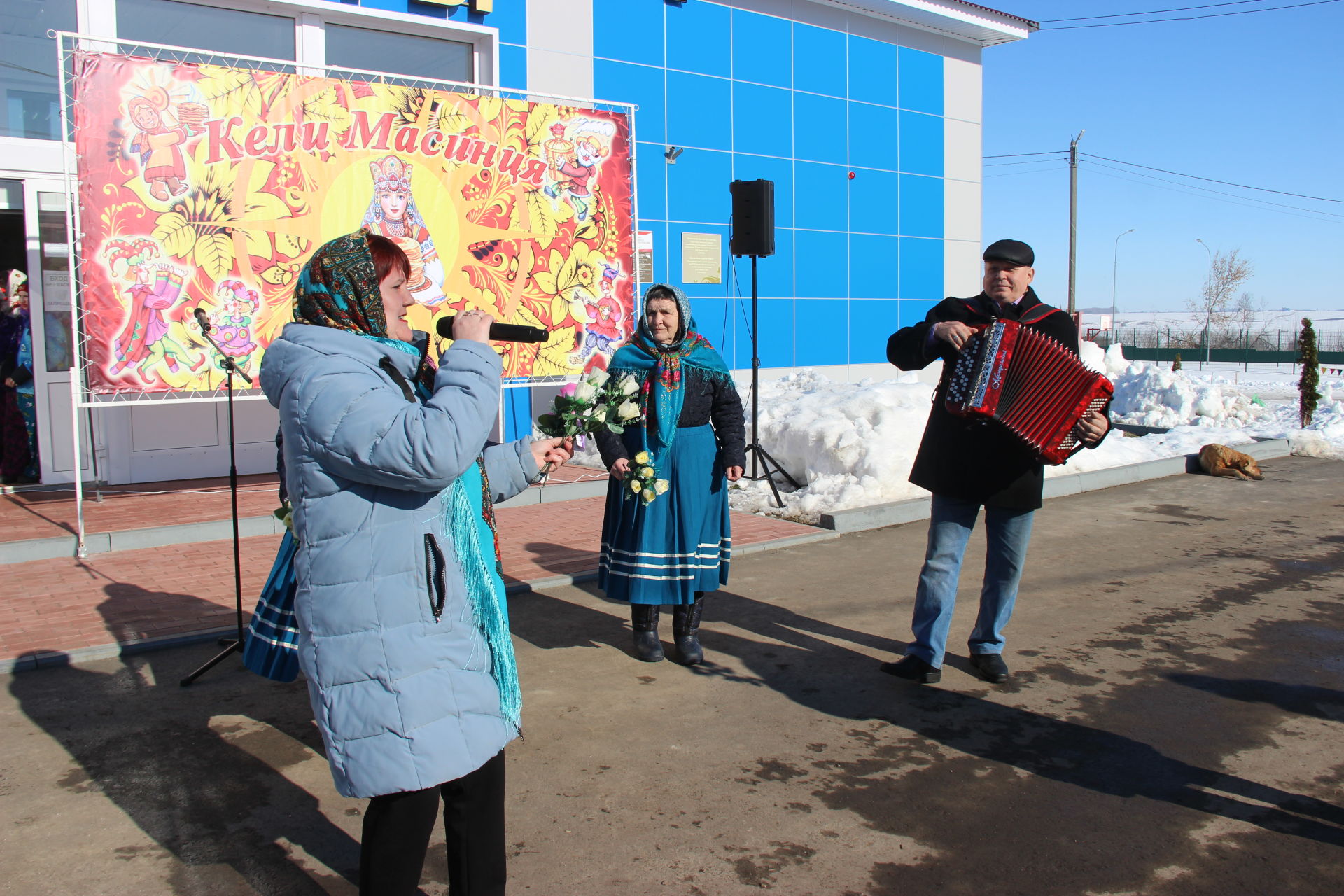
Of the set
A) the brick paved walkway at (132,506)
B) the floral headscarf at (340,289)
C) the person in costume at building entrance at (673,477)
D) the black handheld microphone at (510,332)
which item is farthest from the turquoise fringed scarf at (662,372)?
the brick paved walkway at (132,506)

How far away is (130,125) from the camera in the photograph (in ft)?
23.7

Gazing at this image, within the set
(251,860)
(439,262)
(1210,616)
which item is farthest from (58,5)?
(1210,616)

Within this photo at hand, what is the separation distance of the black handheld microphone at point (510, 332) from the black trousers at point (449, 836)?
105cm

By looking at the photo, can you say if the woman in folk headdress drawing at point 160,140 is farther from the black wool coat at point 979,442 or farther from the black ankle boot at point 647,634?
the black wool coat at point 979,442

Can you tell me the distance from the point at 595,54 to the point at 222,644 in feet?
32.7

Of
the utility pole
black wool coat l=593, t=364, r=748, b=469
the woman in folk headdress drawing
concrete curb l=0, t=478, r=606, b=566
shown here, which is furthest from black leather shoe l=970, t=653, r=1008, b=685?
the utility pole

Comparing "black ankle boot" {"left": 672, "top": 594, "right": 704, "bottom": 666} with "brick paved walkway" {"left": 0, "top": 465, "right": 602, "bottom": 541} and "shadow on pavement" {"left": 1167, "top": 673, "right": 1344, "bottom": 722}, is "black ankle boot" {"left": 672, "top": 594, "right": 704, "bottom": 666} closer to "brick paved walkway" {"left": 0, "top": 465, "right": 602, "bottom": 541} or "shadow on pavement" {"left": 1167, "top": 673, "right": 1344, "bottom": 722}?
"shadow on pavement" {"left": 1167, "top": 673, "right": 1344, "bottom": 722}

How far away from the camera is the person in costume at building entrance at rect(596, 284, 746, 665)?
5086 millimetres

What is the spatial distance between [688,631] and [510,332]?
9.47 feet

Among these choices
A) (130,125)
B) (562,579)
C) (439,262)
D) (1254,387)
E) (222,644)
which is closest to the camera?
(222,644)

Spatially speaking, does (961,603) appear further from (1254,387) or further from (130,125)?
(1254,387)

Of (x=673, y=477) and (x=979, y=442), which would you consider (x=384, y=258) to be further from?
(x=979, y=442)

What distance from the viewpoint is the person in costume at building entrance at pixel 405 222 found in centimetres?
838

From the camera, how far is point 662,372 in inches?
199
